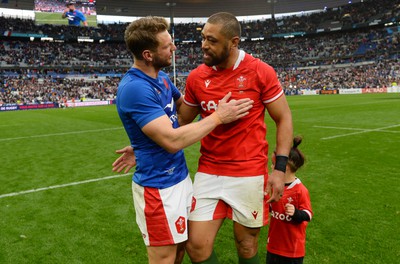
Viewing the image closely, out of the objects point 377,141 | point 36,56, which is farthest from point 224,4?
point 377,141

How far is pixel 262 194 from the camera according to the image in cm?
291

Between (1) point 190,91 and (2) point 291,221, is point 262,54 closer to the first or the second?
(1) point 190,91

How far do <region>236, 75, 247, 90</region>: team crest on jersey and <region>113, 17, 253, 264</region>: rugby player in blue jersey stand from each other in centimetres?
30

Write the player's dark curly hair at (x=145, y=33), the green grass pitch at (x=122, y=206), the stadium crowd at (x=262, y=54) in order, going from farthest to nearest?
the stadium crowd at (x=262, y=54) < the green grass pitch at (x=122, y=206) < the player's dark curly hair at (x=145, y=33)

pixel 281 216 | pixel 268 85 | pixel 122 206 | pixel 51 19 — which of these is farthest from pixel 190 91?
pixel 51 19

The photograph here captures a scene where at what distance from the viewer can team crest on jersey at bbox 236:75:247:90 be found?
288 cm

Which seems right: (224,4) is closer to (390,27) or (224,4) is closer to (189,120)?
(390,27)

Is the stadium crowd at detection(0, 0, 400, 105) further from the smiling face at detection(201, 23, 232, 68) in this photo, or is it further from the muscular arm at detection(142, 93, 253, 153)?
the muscular arm at detection(142, 93, 253, 153)

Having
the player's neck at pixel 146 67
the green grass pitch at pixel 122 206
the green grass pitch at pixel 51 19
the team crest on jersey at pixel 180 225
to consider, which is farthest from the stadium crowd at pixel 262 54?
the team crest on jersey at pixel 180 225

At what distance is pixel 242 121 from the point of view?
2.88 meters

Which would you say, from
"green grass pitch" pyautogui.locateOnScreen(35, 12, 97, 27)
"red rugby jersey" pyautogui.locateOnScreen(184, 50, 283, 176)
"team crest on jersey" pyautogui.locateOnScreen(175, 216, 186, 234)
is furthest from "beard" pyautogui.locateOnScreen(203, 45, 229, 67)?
"green grass pitch" pyautogui.locateOnScreen(35, 12, 97, 27)

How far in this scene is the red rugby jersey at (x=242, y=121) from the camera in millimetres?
2869

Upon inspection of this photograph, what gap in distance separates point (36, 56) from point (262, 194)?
200ft

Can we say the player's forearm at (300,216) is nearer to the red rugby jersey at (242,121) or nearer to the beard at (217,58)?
the red rugby jersey at (242,121)
